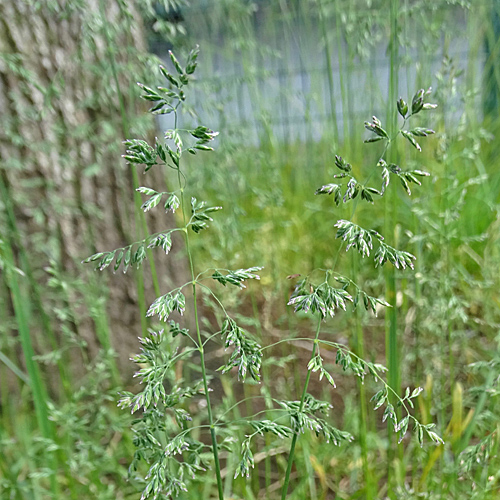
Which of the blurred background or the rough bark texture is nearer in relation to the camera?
the blurred background

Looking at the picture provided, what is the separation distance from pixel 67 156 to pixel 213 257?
0.54 m

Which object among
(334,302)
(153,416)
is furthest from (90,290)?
(334,302)

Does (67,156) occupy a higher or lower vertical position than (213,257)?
higher

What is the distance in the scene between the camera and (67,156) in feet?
4.74

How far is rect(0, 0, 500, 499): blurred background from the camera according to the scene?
107cm

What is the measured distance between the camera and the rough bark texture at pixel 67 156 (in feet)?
4.83

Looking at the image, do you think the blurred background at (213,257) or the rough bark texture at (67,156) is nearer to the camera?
the blurred background at (213,257)

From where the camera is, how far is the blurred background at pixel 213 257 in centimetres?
107

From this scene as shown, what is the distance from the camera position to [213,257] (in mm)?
1637

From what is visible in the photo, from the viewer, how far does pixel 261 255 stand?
1.97m

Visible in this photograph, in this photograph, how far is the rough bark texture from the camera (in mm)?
1474

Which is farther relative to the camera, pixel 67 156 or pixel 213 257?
pixel 213 257

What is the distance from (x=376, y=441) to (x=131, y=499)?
619 mm

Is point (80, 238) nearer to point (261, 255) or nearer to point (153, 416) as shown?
point (261, 255)
